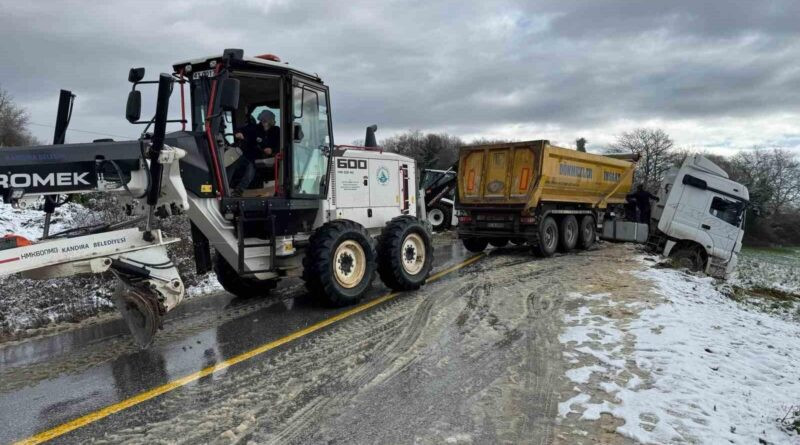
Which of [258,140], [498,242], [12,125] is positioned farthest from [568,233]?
[12,125]

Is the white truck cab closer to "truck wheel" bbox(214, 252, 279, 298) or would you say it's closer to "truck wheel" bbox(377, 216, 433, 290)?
"truck wheel" bbox(377, 216, 433, 290)

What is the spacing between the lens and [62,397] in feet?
13.2

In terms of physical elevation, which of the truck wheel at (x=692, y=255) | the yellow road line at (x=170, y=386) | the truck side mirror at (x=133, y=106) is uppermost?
the truck side mirror at (x=133, y=106)

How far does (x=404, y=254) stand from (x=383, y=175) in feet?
4.28

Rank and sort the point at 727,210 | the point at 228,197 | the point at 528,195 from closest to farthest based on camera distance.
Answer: the point at 228,197, the point at 528,195, the point at 727,210

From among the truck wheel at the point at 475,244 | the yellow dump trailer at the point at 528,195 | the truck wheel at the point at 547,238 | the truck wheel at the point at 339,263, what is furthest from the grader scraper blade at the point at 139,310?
the truck wheel at the point at 475,244

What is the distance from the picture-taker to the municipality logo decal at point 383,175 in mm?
8087

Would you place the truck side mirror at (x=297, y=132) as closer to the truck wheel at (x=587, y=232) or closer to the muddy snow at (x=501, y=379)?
the muddy snow at (x=501, y=379)

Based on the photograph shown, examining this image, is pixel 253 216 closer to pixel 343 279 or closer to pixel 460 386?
pixel 343 279

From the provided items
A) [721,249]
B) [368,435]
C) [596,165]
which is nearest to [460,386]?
[368,435]

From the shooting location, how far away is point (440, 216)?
61.2 feet

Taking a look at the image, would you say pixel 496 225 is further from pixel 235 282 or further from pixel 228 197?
pixel 228 197

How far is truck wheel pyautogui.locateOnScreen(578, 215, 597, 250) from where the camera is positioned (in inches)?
543

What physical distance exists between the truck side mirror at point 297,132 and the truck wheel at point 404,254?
6.42 ft
